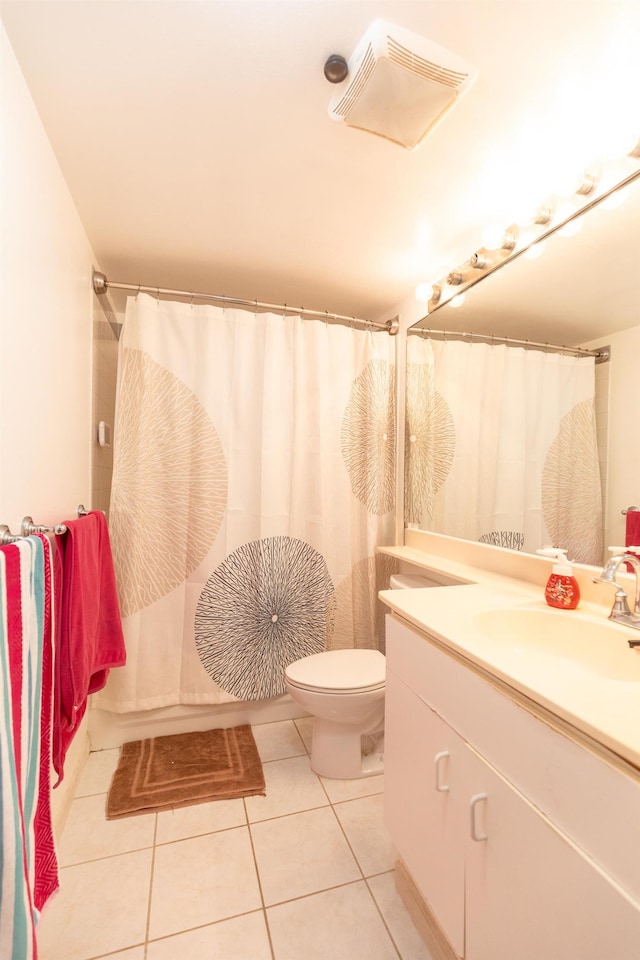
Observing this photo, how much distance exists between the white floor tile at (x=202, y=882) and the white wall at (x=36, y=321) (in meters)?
1.12

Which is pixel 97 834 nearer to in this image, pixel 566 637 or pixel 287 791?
pixel 287 791

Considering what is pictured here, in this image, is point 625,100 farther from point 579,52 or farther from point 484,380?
point 484,380

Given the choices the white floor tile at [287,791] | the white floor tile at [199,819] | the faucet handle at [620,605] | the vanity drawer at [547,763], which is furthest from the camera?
the white floor tile at [287,791]

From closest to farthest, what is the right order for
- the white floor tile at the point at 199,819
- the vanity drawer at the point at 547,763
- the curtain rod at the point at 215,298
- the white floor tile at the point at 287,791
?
1. the vanity drawer at the point at 547,763
2. the white floor tile at the point at 199,819
3. the white floor tile at the point at 287,791
4. the curtain rod at the point at 215,298

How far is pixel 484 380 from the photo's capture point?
1.70m

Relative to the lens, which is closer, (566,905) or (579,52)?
(566,905)

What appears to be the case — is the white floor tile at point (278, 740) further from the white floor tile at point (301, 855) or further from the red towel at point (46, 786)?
the red towel at point (46, 786)

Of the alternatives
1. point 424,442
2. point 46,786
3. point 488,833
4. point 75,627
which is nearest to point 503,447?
point 424,442

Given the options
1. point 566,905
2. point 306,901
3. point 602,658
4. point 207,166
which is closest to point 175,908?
point 306,901

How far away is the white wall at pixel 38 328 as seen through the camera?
3.15 feet

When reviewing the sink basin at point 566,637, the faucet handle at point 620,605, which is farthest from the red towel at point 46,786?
the faucet handle at point 620,605

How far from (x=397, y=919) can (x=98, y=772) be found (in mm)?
1259

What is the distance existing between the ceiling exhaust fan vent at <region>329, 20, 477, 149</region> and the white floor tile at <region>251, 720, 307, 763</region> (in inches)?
88.6

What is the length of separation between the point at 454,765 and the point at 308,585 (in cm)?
125
